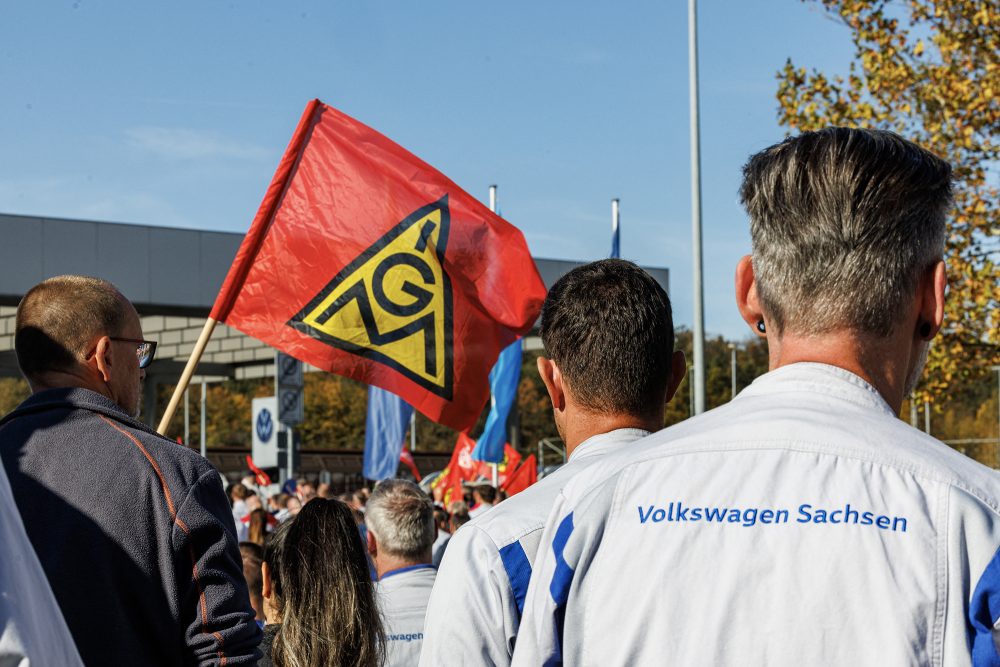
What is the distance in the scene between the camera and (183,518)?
10.1 ft

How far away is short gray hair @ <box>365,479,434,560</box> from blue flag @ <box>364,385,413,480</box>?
1251 centimetres

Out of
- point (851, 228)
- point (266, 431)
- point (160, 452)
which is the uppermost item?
point (851, 228)

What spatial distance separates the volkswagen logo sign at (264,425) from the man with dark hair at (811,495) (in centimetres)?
1638

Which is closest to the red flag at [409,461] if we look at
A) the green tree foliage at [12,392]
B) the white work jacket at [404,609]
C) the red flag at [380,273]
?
the red flag at [380,273]

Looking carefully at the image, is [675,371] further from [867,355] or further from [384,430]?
[384,430]

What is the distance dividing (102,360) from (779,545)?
93.7 inches

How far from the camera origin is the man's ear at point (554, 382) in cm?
310

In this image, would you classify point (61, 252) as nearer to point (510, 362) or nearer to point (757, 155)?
point (510, 362)

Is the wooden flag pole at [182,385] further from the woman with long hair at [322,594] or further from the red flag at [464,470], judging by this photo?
A: the red flag at [464,470]

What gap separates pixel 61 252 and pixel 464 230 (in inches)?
630

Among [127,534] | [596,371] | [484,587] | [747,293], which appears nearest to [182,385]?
[127,534]

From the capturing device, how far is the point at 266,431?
1789cm

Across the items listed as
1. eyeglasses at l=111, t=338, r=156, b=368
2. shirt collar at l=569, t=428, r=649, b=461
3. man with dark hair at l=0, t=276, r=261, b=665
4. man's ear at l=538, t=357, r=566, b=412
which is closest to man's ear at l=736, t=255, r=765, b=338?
shirt collar at l=569, t=428, r=649, b=461

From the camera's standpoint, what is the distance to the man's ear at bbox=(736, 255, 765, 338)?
6.20 ft
